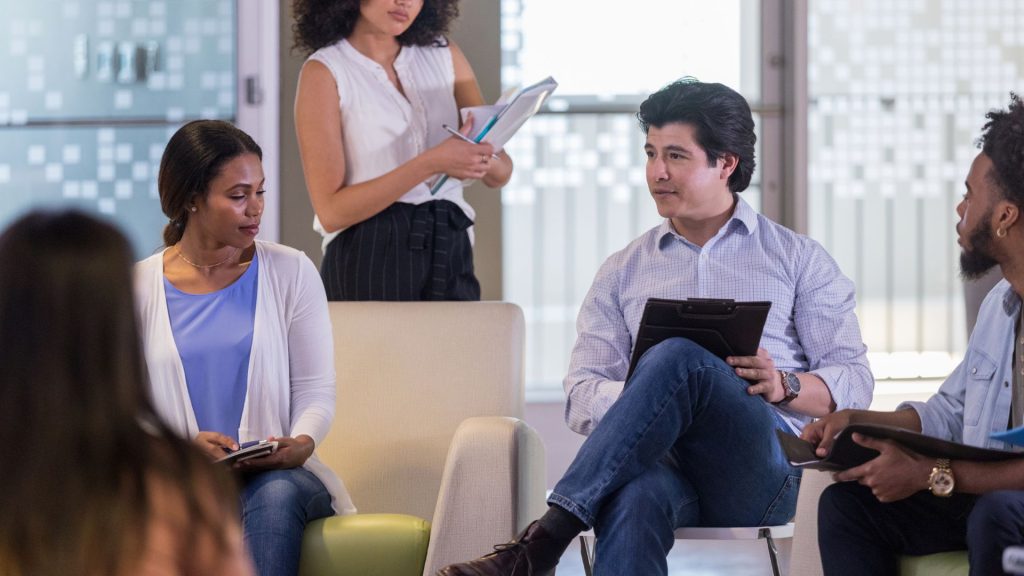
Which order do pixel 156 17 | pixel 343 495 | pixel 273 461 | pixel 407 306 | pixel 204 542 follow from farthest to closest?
pixel 156 17 → pixel 407 306 → pixel 343 495 → pixel 273 461 → pixel 204 542

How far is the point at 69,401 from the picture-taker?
1.07m

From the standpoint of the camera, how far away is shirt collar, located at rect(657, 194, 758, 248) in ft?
9.41

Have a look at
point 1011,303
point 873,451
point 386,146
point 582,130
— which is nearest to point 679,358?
Answer: point 873,451

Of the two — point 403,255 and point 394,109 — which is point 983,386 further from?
point 394,109

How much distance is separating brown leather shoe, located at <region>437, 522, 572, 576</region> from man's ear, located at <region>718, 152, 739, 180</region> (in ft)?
3.19

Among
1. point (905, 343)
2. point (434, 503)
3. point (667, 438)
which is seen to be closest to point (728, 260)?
point (667, 438)

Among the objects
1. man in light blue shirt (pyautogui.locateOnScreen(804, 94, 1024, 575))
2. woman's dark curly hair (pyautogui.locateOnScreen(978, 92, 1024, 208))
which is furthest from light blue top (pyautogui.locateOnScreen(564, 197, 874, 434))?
woman's dark curly hair (pyautogui.locateOnScreen(978, 92, 1024, 208))

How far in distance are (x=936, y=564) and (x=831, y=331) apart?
2.18 ft

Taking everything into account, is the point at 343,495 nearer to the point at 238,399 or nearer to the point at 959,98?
the point at 238,399

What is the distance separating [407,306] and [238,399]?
0.54 m

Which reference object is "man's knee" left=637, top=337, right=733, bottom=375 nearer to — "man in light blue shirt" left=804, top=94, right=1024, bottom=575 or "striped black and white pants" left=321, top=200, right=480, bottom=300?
"man in light blue shirt" left=804, top=94, right=1024, bottom=575

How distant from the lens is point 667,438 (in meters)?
2.42

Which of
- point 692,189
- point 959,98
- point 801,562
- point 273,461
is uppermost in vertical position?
point 959,98

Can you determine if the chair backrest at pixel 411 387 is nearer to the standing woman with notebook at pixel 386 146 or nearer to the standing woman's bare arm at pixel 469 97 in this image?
the standing woman with notebook at pixel 386 146
